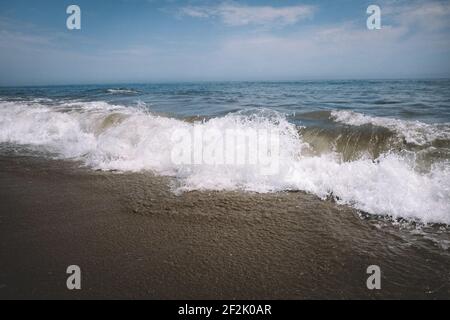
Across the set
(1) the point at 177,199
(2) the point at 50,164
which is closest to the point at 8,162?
(2) the point at 50,164

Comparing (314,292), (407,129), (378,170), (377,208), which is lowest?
(314,292)

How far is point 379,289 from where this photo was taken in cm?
273

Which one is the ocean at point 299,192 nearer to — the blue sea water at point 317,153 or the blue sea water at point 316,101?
the blue sea water at point 317,153

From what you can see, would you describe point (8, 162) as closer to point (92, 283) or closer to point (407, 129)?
point (92, 283)

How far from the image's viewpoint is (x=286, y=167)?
226 inches

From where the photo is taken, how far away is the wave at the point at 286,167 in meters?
4.39

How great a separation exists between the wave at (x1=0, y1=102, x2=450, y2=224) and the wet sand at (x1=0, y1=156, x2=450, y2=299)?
1.37ft

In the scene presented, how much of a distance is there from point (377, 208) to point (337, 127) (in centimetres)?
418

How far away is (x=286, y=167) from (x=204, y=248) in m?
2.86

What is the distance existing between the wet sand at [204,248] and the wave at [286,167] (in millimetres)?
419

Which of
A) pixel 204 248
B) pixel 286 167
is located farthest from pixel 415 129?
pixel 204 248

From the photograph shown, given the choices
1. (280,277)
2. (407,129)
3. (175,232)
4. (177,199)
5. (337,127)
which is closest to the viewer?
(280,277)
